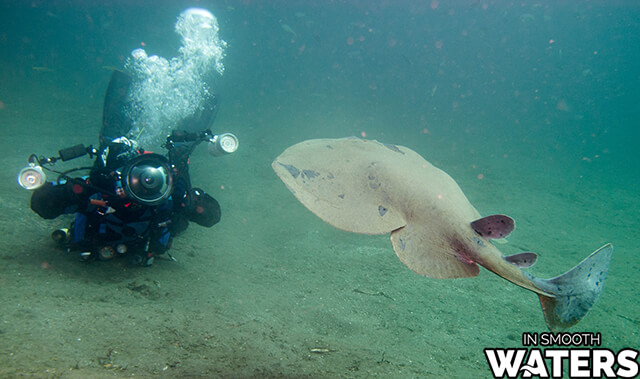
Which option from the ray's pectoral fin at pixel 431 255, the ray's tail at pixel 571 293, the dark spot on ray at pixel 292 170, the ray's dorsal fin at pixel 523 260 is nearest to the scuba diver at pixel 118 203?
the dark spot on ray at pixel 292 170

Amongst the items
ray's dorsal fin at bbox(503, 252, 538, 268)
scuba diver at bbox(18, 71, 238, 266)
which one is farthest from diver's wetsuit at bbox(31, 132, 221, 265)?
ray's dorsal fin at bbox(503, 252, 538, 268)

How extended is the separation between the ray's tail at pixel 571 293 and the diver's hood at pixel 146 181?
140 inches

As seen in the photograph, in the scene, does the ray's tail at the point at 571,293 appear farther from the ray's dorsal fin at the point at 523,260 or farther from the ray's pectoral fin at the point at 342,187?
the ray's pectoral fin at the point at 342,187

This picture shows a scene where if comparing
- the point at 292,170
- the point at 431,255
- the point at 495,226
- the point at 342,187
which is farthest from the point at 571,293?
the point at 292,170

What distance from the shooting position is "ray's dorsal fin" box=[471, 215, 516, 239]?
1530mm

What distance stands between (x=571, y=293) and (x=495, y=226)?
57 cm

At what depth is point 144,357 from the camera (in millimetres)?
2170

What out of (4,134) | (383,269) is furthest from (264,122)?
(383,269)

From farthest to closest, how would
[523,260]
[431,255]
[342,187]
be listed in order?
[342,187] < [431,255] < [523,260]

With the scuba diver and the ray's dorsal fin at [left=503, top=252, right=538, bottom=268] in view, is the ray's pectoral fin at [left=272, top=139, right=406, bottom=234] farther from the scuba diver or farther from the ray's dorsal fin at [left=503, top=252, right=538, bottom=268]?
the scuba diver

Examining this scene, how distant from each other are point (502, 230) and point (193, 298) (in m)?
3.21

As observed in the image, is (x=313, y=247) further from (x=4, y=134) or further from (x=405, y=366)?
(x=4, y=134)

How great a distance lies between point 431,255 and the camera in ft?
5.42

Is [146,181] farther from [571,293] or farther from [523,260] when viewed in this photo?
[571,293]
